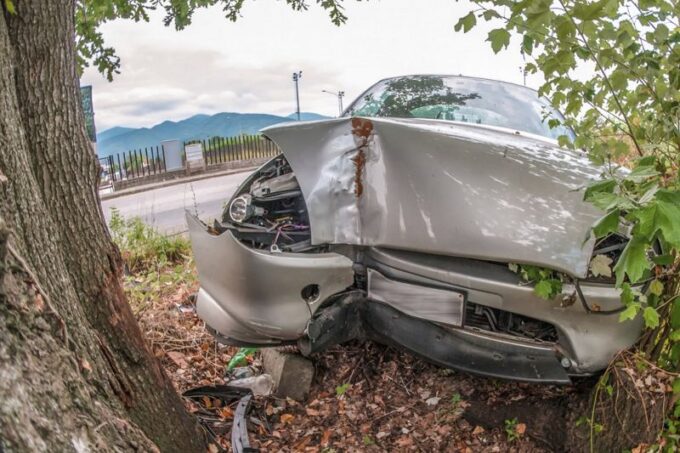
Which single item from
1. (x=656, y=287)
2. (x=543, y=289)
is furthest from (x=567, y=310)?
(x=656, y=287)

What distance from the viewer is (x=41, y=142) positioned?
1.82 meters

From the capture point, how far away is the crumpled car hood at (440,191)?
219 centimetres

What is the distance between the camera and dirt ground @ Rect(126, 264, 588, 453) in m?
2.50

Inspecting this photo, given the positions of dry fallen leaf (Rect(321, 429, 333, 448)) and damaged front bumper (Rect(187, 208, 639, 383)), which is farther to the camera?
dry fallen leaf (Rect(321, 429, 333, 448))

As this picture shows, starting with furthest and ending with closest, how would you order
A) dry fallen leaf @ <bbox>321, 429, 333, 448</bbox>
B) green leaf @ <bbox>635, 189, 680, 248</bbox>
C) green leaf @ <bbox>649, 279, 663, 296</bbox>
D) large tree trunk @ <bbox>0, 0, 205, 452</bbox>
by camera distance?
dry fallen leaf @ <bbox>321, 429, 333, 448</bbox> → green leaf @ <bbox>649, 279, 663, 296</bbox> → green leaf @ <bbox>635, 189, 680, 248</bbox> → large tree trunk @ <bbox>0, 0, 205, 452</bbox>

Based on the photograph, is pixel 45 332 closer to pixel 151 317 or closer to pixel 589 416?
pixel 589 416

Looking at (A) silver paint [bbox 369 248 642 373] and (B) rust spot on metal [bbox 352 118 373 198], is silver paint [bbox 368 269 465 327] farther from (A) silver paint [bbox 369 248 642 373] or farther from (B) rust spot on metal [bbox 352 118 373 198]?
(B) rust spot on metal [bbox 352 118 373 198]

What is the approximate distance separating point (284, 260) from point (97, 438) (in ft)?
4.57

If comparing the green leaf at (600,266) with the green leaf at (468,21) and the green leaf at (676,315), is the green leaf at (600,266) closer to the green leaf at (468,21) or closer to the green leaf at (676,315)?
the green leaf at (676,315)

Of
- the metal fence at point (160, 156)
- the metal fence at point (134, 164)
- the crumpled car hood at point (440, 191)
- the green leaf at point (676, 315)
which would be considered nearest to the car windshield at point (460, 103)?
the crumpled car hood at point (440, 191)

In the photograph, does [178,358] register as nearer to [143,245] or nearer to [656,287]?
[143,245]

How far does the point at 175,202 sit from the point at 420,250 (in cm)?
1020

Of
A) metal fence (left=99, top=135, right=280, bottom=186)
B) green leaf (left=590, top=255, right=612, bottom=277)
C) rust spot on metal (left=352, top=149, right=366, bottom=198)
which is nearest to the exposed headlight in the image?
rust spot on metal (left=352, top=149, right=366, bottom=198)

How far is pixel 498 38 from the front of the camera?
6.84 feet
